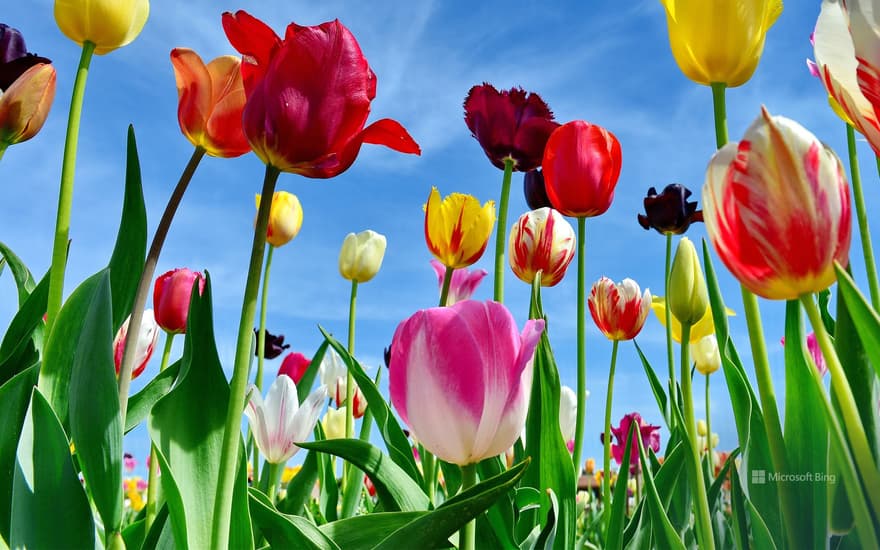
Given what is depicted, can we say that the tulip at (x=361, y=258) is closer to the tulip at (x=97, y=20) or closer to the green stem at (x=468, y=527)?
the tulip at (x=97, y=20)

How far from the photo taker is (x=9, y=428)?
3.80ft

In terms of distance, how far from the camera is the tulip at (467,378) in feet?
2.98

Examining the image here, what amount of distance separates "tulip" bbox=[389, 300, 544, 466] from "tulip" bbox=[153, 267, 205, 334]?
3.83ft

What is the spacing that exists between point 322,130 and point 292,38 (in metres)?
0.12

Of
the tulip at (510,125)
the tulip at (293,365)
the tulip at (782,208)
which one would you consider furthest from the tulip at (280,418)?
the tulip at (782,208)

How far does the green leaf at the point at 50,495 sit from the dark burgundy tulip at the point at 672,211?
6.97 ft

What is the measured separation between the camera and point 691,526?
6.33 feet

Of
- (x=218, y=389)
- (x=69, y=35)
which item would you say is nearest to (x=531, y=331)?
(x=218, y=389)

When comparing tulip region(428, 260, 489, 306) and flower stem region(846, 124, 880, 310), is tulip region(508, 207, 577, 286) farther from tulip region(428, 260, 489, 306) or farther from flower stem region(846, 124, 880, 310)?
flower stem region(846, 124, 880, 310)

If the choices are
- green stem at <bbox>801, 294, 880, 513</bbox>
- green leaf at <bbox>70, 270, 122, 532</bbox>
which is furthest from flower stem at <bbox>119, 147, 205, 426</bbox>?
green stem at <bbox>801, 294, 880, 513</bbox>

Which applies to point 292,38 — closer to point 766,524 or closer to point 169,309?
point 766,524

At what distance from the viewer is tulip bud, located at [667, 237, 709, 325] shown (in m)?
1.43

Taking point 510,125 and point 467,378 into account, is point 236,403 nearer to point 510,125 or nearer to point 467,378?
point 467,378

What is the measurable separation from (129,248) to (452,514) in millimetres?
815
